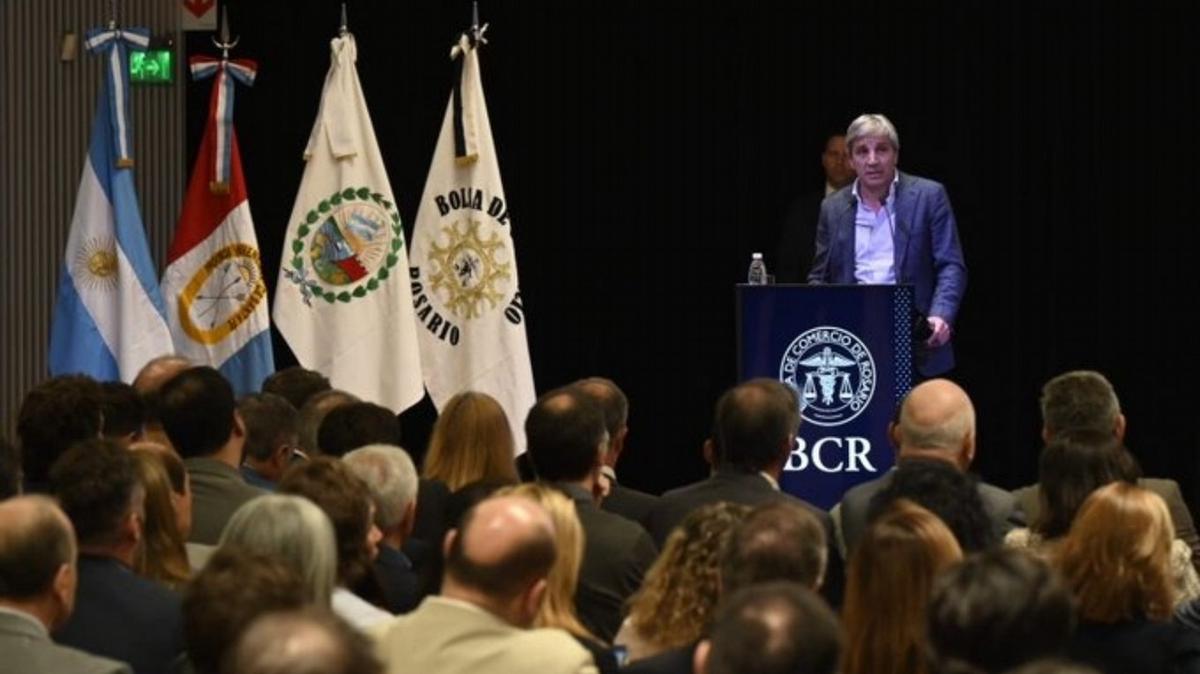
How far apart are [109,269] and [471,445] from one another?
4384 millimetres

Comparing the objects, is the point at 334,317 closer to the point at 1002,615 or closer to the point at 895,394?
the point at 895,394

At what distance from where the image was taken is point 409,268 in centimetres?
1098

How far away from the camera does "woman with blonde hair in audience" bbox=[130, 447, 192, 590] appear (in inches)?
209

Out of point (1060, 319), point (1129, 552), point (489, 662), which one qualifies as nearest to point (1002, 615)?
point (489, 662)

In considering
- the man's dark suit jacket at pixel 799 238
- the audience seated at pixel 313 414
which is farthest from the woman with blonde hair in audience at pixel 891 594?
the man's dark suit jacket at pixel 799 238

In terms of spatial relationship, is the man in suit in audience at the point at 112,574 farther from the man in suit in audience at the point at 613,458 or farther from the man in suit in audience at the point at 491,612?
the man in suit in audience at the point at 613,458

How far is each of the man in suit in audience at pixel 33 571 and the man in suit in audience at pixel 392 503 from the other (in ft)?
3.86

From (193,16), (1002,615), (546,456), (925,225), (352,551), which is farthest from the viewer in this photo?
(193,16)

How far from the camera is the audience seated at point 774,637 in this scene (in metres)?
3.40

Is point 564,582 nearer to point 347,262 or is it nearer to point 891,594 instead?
point 891,594

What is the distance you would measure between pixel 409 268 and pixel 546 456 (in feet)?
15.4

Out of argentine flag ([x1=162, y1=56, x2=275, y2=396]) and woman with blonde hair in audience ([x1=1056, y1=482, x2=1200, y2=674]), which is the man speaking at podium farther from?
woman with blonde hair in audience ([x1=1056, y1=482, x2=1200, y2=674])

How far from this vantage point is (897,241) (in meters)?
9.86

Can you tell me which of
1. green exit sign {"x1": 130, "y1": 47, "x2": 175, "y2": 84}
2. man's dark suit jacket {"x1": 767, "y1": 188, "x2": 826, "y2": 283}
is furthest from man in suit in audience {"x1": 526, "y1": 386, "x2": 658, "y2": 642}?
green exit sign {"x1": 130, "y1": 47, "x2": 175, "y2": 84}
